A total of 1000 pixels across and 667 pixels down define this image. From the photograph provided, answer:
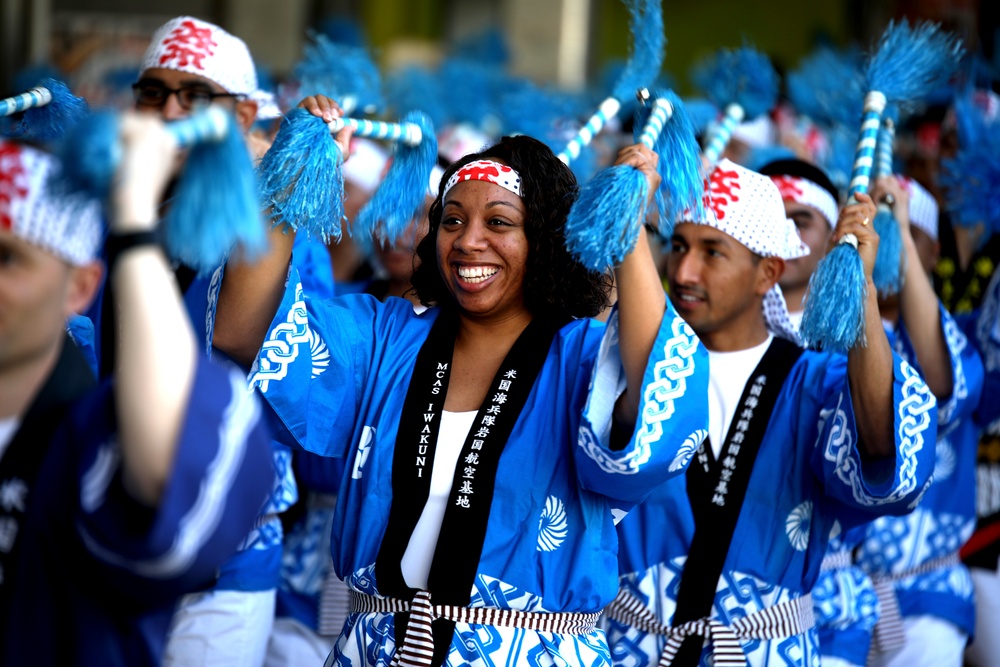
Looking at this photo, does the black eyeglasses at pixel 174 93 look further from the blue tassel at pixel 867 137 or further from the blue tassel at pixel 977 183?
the blue tassel at pixel 977 183

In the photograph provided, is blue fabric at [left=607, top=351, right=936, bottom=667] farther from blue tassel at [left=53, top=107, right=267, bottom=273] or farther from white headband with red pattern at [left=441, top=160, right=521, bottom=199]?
blue tassel at [left=53, top=107, right=267, bottom=273]

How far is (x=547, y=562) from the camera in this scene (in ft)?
7.93

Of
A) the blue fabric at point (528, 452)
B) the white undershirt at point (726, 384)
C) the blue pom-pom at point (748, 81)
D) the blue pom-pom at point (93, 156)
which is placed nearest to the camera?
the blue pom-pom at point (93, 156)

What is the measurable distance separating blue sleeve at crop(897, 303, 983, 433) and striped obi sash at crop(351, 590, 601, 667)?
4.90ft

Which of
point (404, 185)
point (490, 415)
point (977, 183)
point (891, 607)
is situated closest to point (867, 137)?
point (977, 183)

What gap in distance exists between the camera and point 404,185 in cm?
274

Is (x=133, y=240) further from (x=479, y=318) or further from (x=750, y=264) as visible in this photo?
(x=750, y=264)

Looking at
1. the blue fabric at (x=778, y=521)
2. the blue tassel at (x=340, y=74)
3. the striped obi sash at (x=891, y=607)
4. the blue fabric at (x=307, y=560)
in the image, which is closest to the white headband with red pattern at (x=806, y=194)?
the blue fabric at (x=778, y=521)

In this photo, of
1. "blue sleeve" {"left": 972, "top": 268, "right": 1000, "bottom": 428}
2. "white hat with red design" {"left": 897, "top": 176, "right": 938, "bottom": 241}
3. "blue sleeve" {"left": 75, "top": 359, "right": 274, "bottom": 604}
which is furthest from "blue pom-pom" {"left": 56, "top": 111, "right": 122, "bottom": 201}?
"white hat with red design" {"left": 897, "top": 176, "right": 938, "bottom": 241}

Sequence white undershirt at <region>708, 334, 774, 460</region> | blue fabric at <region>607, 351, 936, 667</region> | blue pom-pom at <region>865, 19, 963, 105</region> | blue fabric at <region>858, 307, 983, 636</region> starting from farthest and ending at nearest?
blue fabric at <region>858, 307, 983, 636</region> → blue pom-pom at <region>865, 19, 963, 105</region> → white undershirt at <region>708, 334, 774, 460</region> → blue fabric at <region>607, 351, 936, 667</region>

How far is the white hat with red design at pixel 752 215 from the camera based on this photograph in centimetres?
308

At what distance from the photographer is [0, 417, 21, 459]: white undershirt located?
5.92 ft

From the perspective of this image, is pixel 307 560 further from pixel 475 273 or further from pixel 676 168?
pixel 676 168

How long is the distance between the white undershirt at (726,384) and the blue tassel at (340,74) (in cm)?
143
